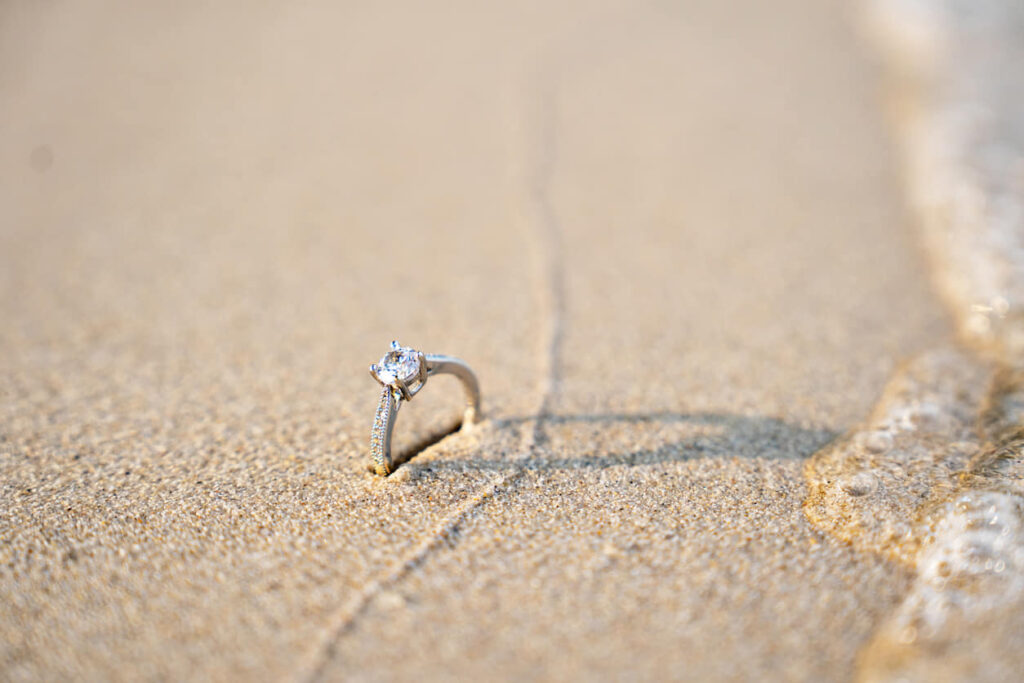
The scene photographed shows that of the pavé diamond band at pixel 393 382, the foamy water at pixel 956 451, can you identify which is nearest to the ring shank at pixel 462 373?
the pavé diamond band at pixel 393 382

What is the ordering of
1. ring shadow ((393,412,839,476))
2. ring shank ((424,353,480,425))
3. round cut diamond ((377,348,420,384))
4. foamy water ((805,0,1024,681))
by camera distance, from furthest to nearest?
ring shadow ((393,412,839,476)) → ring shank ((424,353,480,425)) → round cut diamond ((377,348,420,384)) → foamy water ((805,0,1024,681))

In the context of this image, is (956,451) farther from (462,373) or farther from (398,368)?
(398,368)

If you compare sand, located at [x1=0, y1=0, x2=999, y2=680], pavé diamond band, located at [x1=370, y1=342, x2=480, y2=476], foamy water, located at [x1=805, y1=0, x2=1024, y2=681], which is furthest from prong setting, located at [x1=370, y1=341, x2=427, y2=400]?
foamy water, located at [x1=805, y1=0, x2=1024, y2=681]

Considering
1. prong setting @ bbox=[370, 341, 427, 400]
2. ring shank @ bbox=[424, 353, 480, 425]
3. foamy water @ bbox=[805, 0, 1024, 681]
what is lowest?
foamy water @ bbox=[805, 0, 1024, 681]

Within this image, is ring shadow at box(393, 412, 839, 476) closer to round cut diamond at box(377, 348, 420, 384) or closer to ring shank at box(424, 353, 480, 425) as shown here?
ring shank at box(424, 353, 480, 425)

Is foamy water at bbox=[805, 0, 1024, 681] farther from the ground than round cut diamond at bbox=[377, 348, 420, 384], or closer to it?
closer to it

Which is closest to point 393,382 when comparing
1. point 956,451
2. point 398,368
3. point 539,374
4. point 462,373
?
point 398,368

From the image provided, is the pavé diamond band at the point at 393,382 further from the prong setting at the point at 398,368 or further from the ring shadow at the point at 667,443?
the ring shadow at the point at 667,443
